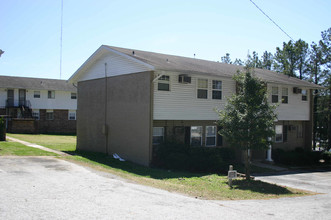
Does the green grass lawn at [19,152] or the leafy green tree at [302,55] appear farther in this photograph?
the leafy green tree at [302,55]

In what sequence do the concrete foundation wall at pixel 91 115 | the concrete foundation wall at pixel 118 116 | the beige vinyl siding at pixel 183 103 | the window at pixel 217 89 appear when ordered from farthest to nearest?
the concrete foundation wall at pixel 91 115, the window at pixel 217 89, the beige vinyl siding at pixel 183 103, the concrete foundation wall at pixel 118 116

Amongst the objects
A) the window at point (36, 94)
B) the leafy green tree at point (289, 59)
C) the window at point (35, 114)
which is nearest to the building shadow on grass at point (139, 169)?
the window at point (35, 114)

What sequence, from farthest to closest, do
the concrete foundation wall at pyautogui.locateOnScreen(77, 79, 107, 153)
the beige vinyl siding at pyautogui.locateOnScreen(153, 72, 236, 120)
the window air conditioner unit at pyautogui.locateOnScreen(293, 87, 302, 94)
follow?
1. the window air conditioner unit at pyautogui.locateOnScreen(293, 87, 302, 94)
2. the concrete foundation wall at pyautogui.locateOnScreen(77, 79, 107, 153)
3. the beige vinyl siding at pyautogui.locateOnScreen(153, 72, 236, 120)

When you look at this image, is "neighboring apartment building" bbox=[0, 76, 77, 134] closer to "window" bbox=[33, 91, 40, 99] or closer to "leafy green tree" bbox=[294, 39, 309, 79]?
"window" bbox=[33, 91, 40, 99]

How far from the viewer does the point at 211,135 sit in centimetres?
1973

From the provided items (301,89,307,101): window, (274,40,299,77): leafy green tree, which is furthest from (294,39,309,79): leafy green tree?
(301,89,307,101): window

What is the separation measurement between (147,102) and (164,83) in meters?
1.46

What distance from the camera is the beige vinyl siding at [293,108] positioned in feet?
75.5

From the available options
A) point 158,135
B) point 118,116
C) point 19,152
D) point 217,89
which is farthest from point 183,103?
point 19,152

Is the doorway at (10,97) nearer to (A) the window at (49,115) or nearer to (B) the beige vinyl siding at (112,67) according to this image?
(A) the window at (49,115)

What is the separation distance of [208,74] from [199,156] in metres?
4.67

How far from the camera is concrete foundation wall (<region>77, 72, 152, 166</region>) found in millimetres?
16797

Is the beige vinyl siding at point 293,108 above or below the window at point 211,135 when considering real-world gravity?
above

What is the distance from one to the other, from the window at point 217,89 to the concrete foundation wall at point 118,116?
4751mm
